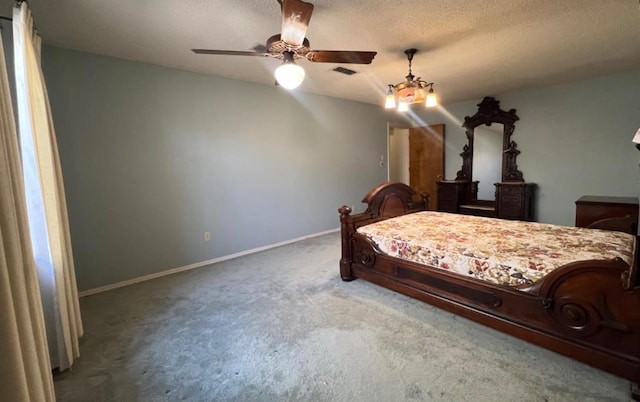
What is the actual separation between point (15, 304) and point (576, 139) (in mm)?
5904

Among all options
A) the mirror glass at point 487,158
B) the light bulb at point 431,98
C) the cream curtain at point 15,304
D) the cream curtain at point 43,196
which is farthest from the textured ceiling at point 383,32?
the mirror glass at point 487,158

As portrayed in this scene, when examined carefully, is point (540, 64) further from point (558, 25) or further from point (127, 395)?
point (127, 395)

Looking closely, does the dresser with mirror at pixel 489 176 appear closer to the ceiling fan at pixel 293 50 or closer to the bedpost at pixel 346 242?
the bedpost at pixel 346 242

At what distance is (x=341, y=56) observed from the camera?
2.09m

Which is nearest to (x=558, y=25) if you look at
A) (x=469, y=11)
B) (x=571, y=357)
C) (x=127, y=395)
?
(x=469, y=11)

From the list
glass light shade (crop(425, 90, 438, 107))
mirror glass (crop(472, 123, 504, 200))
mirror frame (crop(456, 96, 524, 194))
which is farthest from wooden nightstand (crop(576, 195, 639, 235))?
glass light shade (crop(425, 90, 438, 107))

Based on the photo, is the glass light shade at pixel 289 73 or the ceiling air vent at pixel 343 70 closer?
the glass light shade at pixel 289 73

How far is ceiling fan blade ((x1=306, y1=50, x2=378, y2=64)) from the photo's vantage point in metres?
2.04

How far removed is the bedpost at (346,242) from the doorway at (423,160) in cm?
362

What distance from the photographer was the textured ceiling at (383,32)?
2020mm

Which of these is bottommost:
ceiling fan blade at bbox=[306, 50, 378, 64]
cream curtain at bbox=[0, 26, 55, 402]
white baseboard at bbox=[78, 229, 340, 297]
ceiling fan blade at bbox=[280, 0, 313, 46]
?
white baseboard at bbox=[78, 229, 340, 297]

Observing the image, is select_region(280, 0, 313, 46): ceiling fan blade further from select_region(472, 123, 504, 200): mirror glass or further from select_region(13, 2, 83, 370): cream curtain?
select_region(472, 123, 504, 200): mirror glass

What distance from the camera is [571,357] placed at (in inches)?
65.6

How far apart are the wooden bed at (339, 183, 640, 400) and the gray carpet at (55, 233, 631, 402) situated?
0.12m
